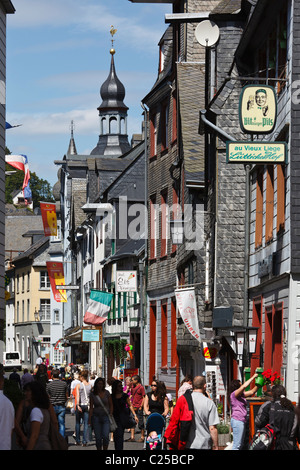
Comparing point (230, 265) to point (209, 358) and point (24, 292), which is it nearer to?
point (209, 358)

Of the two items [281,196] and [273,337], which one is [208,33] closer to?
[281,196]

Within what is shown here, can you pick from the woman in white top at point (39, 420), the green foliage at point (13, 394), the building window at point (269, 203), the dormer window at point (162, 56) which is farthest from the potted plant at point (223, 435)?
the dormer window at point (162, 56)

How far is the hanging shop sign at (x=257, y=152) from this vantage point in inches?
689

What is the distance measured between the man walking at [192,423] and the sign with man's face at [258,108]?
6291mm

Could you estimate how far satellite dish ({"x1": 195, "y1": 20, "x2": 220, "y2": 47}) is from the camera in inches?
926

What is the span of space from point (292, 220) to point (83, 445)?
813cm

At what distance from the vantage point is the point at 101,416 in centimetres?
1819

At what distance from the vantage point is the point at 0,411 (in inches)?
444

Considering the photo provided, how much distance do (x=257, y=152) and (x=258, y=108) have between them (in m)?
0.81

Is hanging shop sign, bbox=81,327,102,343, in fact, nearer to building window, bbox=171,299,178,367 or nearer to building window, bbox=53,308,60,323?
building window, bbox=171,299,178,367

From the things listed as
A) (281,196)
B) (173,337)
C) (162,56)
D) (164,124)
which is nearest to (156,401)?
(281,196)

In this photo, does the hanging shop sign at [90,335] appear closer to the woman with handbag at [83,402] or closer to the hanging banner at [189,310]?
the hanging banner at [189,310]

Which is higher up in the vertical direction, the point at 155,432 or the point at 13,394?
the point at 13,394

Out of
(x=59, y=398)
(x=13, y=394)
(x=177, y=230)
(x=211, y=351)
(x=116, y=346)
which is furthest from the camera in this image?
(x=116, y=346)
